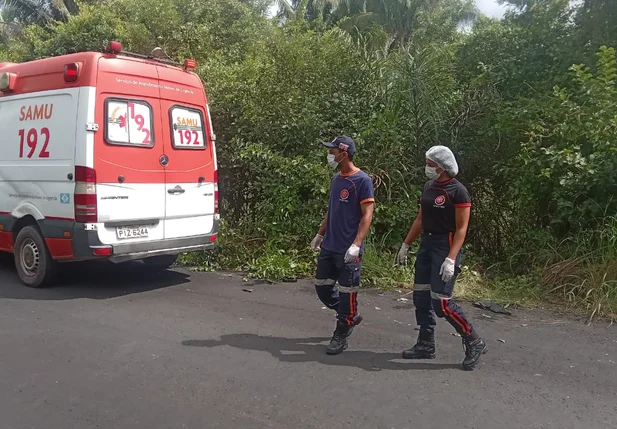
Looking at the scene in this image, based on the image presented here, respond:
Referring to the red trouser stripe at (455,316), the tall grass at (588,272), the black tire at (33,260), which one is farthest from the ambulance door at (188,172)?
the tall grass at (588,272)

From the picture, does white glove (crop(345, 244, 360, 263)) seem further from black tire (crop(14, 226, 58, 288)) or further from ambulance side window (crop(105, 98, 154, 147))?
black tire (crop(14, 226, 58, 288))

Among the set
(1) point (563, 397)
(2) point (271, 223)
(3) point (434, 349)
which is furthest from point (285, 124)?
(1) point (563, 397)

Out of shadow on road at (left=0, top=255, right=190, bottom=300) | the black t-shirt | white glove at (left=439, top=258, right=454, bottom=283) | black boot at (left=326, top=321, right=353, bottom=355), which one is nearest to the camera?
white glove at (left=439, top=258, right=454, bottom=283)

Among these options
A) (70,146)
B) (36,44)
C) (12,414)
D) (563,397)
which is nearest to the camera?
(12,414)

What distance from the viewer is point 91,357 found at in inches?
182

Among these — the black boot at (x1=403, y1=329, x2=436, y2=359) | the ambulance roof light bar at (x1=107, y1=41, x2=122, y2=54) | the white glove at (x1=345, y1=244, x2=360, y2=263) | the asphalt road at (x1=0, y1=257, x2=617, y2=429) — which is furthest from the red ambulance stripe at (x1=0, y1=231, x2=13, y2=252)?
the black boot at (x1=403, y1=329, x2=436, y2=359)

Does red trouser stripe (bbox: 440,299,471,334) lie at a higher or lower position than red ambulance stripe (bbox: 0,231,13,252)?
lower

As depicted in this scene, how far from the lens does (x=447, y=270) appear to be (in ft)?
13.8

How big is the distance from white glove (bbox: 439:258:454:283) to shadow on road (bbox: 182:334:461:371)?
73 centimetres

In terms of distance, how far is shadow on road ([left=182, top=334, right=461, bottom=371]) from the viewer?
4.46 metres

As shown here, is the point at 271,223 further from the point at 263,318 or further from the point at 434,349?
the point at 434,349

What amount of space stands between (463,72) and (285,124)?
9.59ft

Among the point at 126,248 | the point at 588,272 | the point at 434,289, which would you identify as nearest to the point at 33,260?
the point at 126,248

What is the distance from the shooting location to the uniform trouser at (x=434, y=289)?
14.2ft
